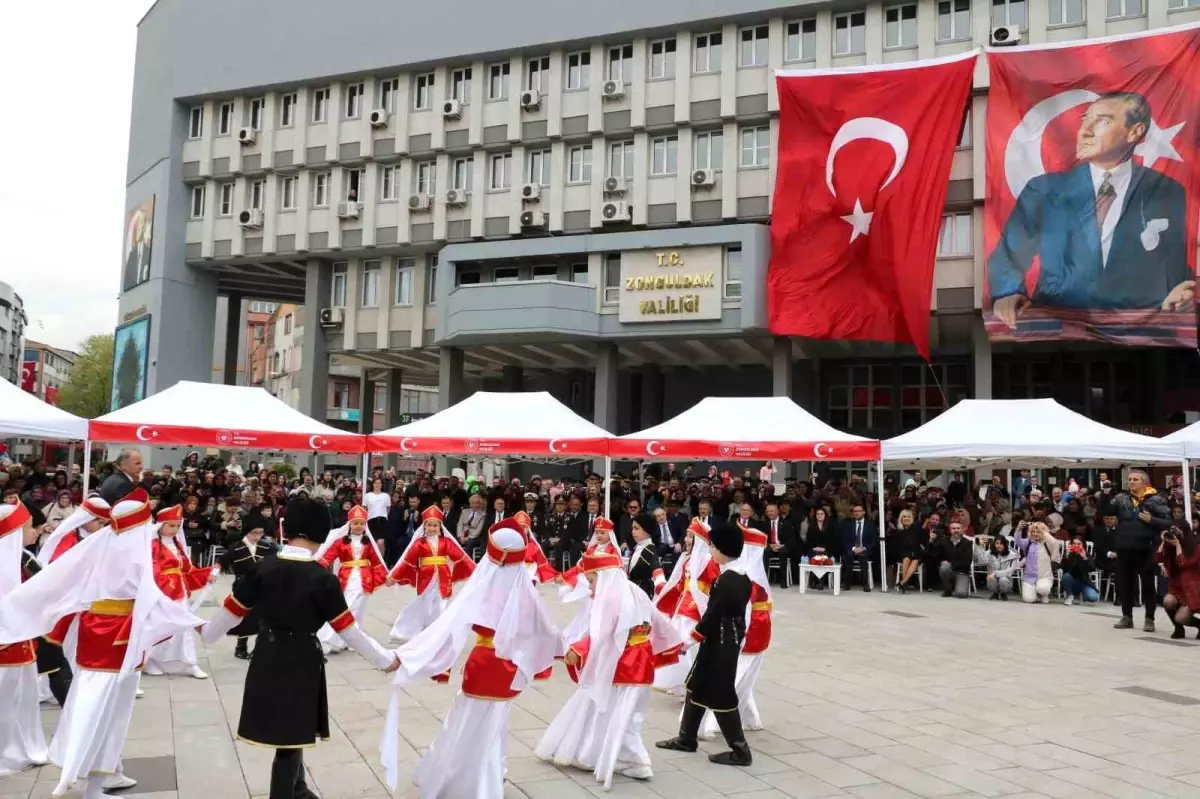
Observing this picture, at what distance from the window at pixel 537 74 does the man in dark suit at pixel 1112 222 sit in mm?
17318

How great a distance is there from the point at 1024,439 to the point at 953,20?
17.9 metres

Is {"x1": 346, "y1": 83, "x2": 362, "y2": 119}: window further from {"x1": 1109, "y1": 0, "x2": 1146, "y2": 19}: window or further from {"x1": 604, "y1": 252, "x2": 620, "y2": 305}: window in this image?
{"x1": 1109, "y1": 0, "x2": 1146, "y2": 19}: window

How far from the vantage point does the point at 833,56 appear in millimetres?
30859

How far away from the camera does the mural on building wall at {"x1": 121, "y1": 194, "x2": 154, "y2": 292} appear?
40.3 metres

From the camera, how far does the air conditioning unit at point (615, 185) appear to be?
107 ft

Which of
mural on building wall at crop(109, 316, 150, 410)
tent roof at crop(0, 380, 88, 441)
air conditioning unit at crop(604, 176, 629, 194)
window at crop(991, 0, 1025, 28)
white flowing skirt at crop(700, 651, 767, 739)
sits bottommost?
white flowing skirt at crop(700, 651, 767, 739)

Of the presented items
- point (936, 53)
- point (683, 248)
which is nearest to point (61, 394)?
point (683, 248)

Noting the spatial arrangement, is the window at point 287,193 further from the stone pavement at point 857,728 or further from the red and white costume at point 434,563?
the red and white costume at point 434,563

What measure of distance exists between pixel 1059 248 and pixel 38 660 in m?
25.0

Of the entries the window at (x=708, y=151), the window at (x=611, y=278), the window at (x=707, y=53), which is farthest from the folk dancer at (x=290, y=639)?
the window at (x=707, y=53)

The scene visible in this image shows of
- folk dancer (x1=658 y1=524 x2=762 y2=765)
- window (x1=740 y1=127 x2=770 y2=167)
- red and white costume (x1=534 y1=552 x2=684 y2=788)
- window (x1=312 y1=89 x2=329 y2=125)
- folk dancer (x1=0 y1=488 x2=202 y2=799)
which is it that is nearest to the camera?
folk dancer (x1=0 y1=488 x2=202 y2=799)

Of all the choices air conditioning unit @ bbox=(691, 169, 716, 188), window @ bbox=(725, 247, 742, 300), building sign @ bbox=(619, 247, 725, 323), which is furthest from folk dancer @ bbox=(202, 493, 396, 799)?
air conditioning unit @ bbox=(691, 169, 716, 188)

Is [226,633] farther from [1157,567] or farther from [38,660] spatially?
[1157,567]

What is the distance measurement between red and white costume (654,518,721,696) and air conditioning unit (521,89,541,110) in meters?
28.7
